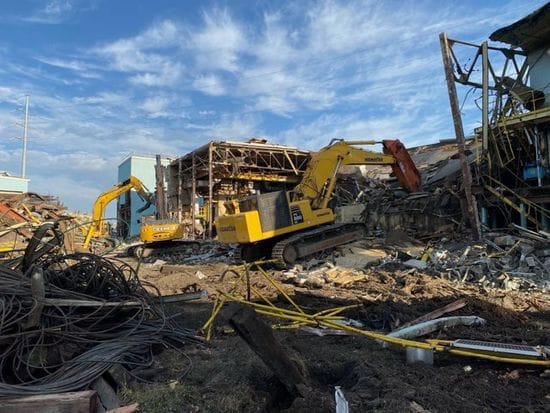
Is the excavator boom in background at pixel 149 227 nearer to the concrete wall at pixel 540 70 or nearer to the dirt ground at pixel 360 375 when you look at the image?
the dirt ground at pixel 360 375

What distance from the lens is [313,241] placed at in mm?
14812

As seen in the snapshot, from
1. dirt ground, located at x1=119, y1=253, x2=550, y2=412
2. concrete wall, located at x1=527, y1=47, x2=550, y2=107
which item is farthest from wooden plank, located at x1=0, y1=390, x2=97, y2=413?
concrete wall, located at x1=527, y1=47, x2=550, y2=107

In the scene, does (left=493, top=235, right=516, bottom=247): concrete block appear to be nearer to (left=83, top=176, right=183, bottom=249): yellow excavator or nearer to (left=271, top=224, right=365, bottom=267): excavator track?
(left=271, top=224, right=365, bottom=267): excavator track

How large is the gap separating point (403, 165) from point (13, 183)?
121ft

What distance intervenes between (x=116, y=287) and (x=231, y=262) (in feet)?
34.4

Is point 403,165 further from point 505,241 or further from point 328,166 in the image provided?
point 505,241

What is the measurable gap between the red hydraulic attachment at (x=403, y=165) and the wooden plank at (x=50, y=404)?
14032mm

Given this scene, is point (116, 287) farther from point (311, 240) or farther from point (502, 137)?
point (502, 137)

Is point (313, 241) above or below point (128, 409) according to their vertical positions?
above

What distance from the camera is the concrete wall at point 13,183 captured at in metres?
39.5

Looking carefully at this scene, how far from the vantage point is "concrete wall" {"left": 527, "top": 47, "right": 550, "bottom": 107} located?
16953mm

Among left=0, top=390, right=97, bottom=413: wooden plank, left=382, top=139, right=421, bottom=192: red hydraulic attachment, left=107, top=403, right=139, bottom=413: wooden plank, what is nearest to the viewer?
left=0, top=390, right=97, bottom=413: wooden plank

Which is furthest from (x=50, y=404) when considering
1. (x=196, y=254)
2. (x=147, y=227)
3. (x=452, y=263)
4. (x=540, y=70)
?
(x=540, y=70)

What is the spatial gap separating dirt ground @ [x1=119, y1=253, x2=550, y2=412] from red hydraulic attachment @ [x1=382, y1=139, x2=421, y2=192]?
8918mm
